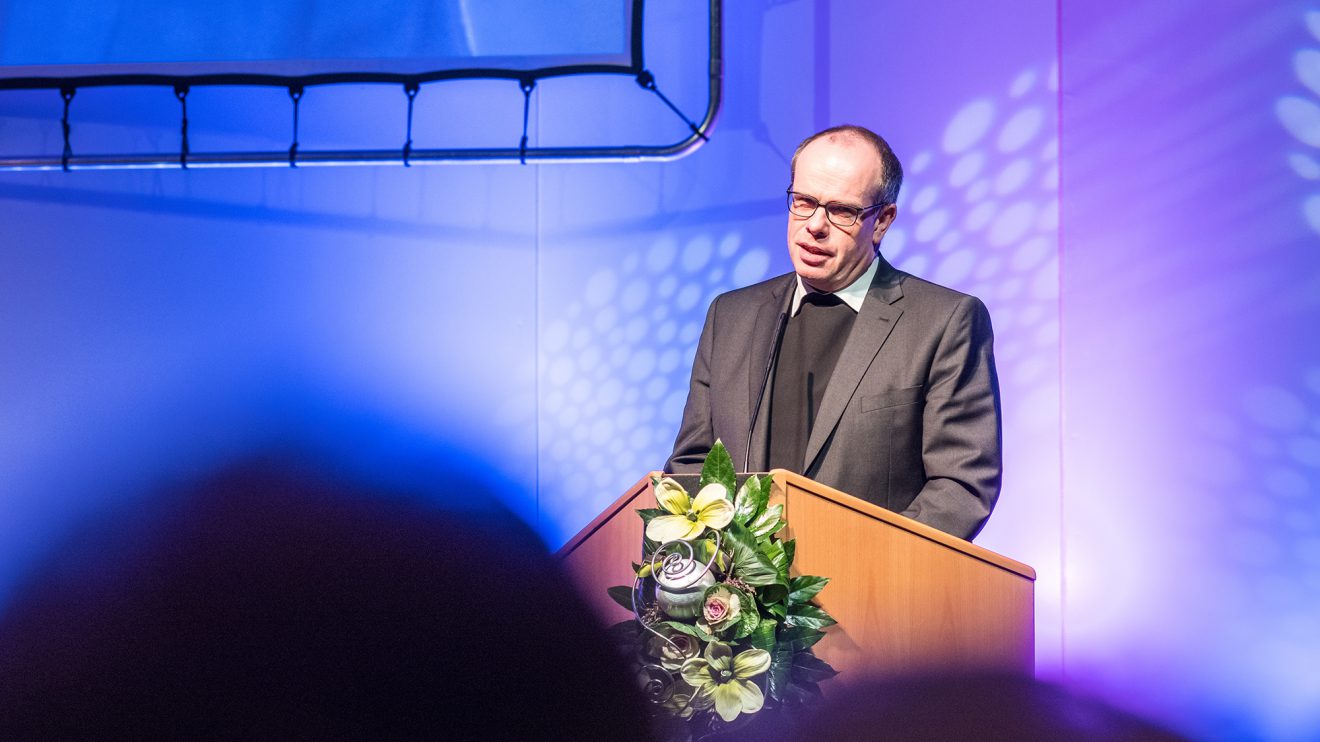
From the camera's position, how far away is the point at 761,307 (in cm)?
237

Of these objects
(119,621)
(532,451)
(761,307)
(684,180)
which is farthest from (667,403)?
(119,621)

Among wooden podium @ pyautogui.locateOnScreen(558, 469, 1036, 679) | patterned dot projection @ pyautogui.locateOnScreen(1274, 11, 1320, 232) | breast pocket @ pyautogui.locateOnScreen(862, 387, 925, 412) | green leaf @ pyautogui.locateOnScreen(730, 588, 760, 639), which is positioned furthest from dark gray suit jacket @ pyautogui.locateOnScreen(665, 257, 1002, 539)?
patterned dot projection @ pyautogui.locateOnScreen(1274, 11, 1320, 232)

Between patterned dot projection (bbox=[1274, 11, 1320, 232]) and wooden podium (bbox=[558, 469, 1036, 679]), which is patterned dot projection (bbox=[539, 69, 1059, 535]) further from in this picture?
wooden podium (bbox=[558, 469, 1036, 679])

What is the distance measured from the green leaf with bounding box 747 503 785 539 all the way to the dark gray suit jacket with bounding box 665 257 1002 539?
549 millimetres

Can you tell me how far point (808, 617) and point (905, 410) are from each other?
2.35ft

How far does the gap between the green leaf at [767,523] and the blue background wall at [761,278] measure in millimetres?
1813

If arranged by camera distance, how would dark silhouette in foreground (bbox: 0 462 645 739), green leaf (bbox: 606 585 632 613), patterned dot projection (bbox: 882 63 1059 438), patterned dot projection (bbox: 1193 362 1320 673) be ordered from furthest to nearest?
patterned dot projection (bbox: 882 63 1059 438)
patterned dot projection (bbox: 1193 362 1320 673)
green leaf (bbox: 606 585 632 613)
dark silhouette in foreground (bbox: 0 462 645 739)

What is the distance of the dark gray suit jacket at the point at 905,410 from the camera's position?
2027 mm

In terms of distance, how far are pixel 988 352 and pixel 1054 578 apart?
1.17 metres

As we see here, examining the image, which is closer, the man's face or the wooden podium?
the wooden podium

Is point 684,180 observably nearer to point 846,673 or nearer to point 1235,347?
point 1235,347

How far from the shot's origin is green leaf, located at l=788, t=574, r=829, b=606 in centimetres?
146

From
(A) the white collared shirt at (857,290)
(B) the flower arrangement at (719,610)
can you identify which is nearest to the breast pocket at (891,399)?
(A) the white collared shirt at (857,290)

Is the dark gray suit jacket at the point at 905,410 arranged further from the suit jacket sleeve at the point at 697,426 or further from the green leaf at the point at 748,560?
the green leaf at the point at 748,560
